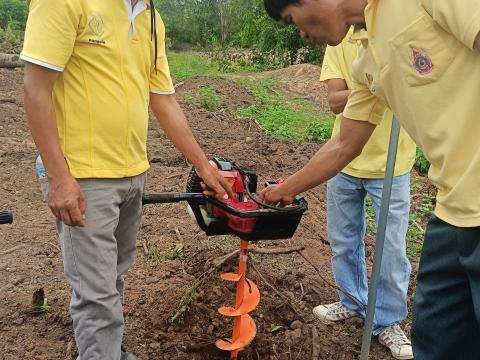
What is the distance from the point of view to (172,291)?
357cm

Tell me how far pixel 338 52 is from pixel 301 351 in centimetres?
168

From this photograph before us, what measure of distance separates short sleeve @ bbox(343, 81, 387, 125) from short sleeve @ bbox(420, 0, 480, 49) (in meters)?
0.80

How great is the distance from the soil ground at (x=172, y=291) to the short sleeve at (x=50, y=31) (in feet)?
5.39

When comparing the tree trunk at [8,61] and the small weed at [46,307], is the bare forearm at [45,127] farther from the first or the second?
the tree trunk at [8,61]

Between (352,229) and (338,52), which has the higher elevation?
(338,52)

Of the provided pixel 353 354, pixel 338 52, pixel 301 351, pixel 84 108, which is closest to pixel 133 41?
pixel 84 108

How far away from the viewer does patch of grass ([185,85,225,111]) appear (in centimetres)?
941

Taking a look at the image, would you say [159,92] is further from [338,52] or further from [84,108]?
[338,52]

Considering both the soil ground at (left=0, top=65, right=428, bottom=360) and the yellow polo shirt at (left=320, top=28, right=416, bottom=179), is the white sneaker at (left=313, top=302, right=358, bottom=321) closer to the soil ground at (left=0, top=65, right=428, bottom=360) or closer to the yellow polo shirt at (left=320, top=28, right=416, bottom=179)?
the soil ground at (left=0, top=65, right=428, bottom=360)

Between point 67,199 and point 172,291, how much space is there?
1.54 meters

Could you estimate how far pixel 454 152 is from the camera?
1746 millimetres

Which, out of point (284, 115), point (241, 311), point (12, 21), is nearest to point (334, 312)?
point (241, 311)

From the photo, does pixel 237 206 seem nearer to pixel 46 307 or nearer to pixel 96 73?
pixel 96 73

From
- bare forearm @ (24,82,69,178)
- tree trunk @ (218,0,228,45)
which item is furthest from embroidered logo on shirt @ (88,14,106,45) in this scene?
tree trunk @ (218,0,228,45)
